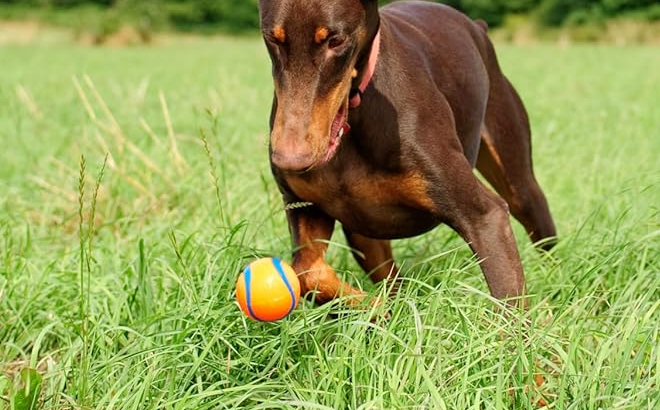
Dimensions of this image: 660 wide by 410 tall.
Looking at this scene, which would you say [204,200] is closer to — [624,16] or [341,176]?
[341,176]

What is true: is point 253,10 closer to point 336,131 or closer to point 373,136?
point 373,136

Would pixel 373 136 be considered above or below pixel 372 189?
above

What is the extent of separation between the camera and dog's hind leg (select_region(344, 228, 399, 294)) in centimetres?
390

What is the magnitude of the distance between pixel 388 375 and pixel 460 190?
80 cm

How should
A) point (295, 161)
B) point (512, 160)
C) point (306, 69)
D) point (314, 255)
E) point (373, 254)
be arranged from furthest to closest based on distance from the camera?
1. point (512, 160)
2. point (373, 254)
3. point (314, 255)
4. point (306, 69)
5. point (295, 161)

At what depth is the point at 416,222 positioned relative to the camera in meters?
3.37

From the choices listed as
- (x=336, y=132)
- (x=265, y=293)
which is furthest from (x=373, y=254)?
(x=265, y=293)

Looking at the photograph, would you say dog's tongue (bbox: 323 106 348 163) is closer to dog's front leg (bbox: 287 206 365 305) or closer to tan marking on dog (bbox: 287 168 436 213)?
tan marking on dog (bbox: 287 168 436 213)

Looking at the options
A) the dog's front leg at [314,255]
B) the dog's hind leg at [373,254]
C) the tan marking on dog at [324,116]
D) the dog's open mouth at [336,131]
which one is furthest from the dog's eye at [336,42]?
the dog's hind leg at [373,254]

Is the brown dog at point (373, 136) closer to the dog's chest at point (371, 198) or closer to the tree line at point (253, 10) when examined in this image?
the dog's chest at point (371, 198)

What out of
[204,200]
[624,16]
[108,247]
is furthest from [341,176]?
[624,16]

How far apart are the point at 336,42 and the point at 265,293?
73 cm

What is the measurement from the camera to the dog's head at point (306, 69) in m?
2.60

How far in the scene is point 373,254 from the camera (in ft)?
13.0
